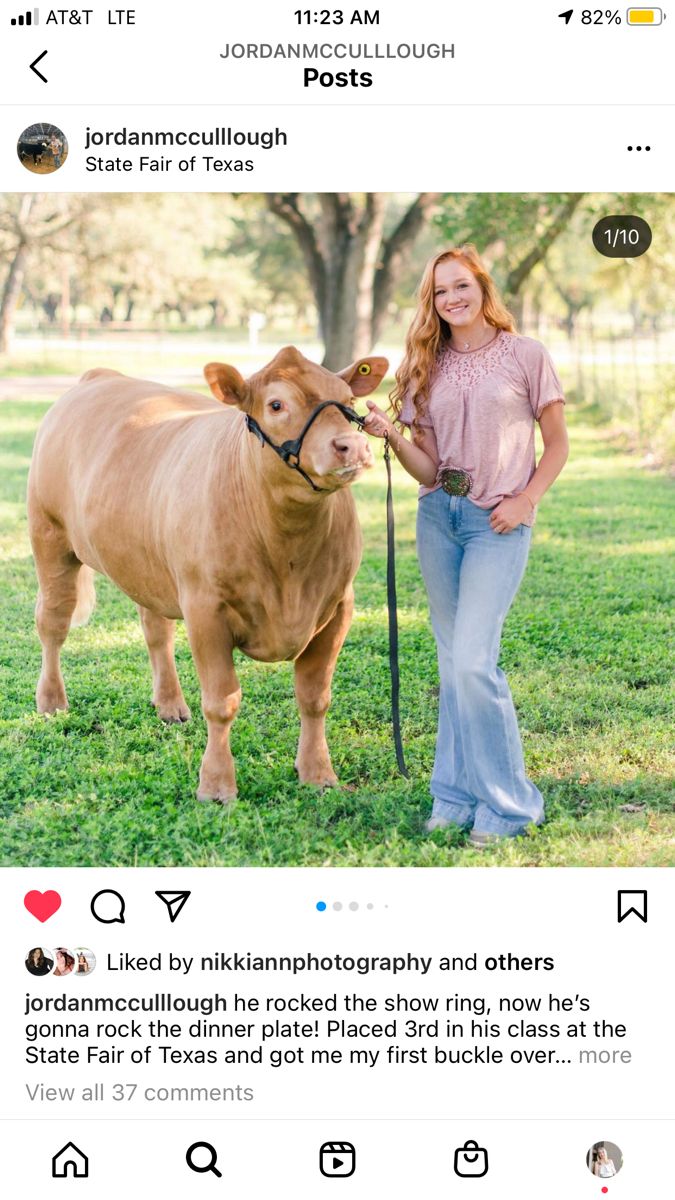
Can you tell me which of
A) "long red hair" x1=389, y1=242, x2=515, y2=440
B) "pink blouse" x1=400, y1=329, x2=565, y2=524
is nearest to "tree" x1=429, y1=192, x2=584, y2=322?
"long red hair" x1=389, y1=242, x2=515, y2=440

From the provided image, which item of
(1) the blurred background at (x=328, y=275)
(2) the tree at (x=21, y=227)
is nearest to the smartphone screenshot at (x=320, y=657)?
(1) the blurred background at (x=328, y=275)

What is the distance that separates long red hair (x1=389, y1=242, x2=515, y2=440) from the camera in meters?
4.86

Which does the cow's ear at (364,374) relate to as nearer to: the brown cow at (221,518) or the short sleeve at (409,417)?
the brown cow at (221,518)

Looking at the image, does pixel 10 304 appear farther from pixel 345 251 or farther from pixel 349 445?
pixel 349 445

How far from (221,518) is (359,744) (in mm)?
1498

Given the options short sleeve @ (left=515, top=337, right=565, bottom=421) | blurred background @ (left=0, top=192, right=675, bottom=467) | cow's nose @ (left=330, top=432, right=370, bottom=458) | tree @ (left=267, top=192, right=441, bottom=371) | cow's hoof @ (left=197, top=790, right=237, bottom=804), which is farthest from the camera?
tree @ (left=267, top=192, right=441, bottom=371)

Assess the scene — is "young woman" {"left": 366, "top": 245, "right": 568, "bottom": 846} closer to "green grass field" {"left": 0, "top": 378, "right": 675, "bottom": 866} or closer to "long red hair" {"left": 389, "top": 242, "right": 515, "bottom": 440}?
"long red hair" {"left": 389, "top": 242, "right": 515, "bottom": 440}
